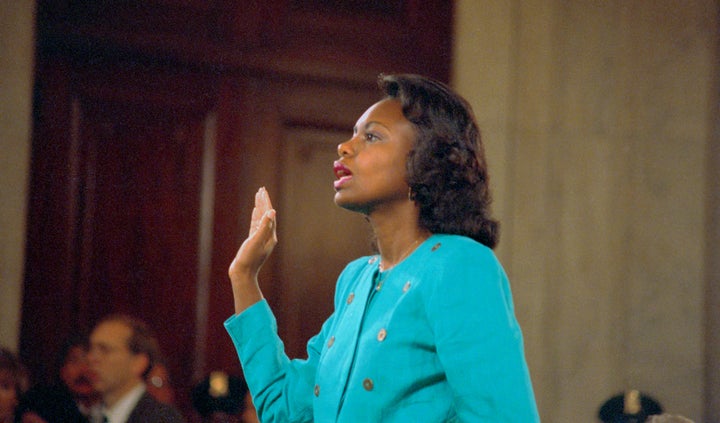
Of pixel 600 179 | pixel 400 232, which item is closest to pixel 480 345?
pixel 400 232

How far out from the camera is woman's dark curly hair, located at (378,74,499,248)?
1906mm

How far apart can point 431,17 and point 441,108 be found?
3.02m

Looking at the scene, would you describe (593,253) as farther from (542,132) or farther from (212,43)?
(212,43)

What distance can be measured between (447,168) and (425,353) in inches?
15.1

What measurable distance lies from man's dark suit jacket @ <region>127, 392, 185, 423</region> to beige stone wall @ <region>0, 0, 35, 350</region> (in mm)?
729

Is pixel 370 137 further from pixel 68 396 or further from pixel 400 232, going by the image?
pixel 68 396

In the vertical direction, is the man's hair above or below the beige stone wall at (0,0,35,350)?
below

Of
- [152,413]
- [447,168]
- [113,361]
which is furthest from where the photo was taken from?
[113,361]

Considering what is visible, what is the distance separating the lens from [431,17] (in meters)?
4.86

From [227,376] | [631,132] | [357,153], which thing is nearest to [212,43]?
[227,376]

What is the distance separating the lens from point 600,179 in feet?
16.1

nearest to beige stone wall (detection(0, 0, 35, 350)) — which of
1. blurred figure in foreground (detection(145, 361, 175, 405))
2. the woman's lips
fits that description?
blurred figure in foreground (detection(145, 361, 175, 405))

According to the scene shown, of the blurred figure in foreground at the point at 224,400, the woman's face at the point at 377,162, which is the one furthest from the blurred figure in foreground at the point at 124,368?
the woman's face at the point at 377,162

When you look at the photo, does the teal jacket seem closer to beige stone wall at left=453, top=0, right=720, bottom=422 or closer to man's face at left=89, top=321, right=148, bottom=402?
man's face at left=89, top=321, right=148, bottom=402
